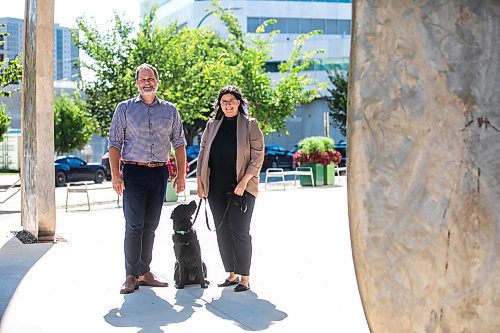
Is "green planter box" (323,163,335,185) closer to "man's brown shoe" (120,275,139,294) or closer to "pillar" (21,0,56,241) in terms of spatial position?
"pillar" (21,0,56,241)

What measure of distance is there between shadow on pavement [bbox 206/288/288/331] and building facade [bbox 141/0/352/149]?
183 feet

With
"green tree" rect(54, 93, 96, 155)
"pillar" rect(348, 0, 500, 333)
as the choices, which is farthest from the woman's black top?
"green tree" rect(54, 93, 96, 155)

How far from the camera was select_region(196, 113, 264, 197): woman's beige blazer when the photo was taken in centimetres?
666

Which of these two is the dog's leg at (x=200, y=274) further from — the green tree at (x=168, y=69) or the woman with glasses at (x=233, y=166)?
the green tree at (x=168, y=69)

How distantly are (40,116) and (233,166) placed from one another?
14.1 feet

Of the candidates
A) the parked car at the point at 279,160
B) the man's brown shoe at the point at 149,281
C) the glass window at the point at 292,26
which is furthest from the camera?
the glass window at the point at 292,26

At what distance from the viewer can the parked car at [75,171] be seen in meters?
33.3

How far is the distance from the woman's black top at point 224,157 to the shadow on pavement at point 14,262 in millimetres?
1887

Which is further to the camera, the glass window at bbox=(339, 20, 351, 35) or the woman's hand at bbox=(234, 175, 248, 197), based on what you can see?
the glass window at bbox=(339, 20, 351, 35)

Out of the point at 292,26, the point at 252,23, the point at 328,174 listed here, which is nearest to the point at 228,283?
the point at 328,174

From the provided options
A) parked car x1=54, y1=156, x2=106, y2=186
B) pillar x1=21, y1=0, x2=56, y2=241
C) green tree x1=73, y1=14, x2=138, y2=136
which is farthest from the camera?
green tree x1=73, y1=14, x2=138, y2=136

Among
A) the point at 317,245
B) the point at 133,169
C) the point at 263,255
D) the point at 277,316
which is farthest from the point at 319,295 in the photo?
the point at 317,245

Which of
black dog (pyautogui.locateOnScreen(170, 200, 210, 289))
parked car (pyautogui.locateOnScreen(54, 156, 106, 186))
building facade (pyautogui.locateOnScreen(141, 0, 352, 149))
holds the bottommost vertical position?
parked car (pyautogui.locateOnScreen(54, 156, 106, 186))

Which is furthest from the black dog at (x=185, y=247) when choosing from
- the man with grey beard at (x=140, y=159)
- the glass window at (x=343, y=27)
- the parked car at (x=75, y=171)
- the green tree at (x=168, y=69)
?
the glass window at (x=343, y=27)
